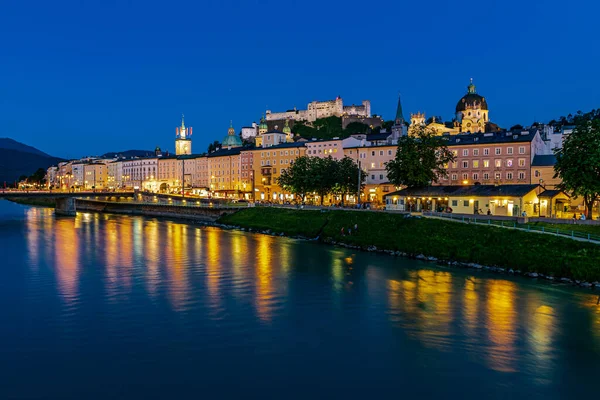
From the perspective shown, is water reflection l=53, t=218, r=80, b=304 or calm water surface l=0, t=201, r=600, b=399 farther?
water reflection l=53, t=218, r=80, b=304

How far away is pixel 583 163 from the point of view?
4881 centimetres

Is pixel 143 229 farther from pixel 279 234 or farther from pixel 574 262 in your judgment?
pixel 574 262

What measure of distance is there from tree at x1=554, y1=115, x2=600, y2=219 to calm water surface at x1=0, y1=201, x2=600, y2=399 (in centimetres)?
1847

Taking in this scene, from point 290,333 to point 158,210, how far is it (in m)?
93.7

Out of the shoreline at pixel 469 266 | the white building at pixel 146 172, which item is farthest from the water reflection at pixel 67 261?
the white building at pixel 146 172

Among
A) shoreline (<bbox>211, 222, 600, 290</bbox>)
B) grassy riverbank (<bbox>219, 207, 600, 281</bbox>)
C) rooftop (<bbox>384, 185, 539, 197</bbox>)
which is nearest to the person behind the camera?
shoreline (<bbox>211, 222, 600, 290</bbox>)

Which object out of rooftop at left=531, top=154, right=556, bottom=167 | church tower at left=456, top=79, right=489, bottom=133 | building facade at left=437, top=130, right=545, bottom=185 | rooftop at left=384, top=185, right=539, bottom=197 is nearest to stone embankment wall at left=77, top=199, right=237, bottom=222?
rooftop at left=384, top=185, right=539, bottom=197

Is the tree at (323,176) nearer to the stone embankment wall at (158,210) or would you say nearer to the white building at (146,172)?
the stone embankment wall at (158,210)

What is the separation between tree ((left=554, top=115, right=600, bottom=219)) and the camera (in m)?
48.4

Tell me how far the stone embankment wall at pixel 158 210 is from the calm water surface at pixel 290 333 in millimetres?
→ 51183

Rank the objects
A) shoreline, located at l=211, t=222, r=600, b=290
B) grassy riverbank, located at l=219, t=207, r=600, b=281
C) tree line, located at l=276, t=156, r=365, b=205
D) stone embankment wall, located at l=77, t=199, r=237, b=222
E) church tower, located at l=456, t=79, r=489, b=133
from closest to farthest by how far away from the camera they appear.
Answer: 1. shoreline, located at l=211, t=222, r=600, b=290
2. grassy riverbank, located at l=219, t=207, r=600, b=281
3. tree line, located at l=276, t=156, r=365, b=205
4. stone embankment wall, located at l=77, t=199, r=237, b=222
5. church tower, located at l=456, t=79, r=489, b=133

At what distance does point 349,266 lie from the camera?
146 feet

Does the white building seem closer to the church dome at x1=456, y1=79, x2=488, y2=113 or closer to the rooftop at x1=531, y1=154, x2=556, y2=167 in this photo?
the church dome at x1=456, y1=79, x2=488, y2=113

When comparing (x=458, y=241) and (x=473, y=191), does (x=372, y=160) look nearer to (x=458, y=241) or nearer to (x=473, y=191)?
(x=473, y=191)
